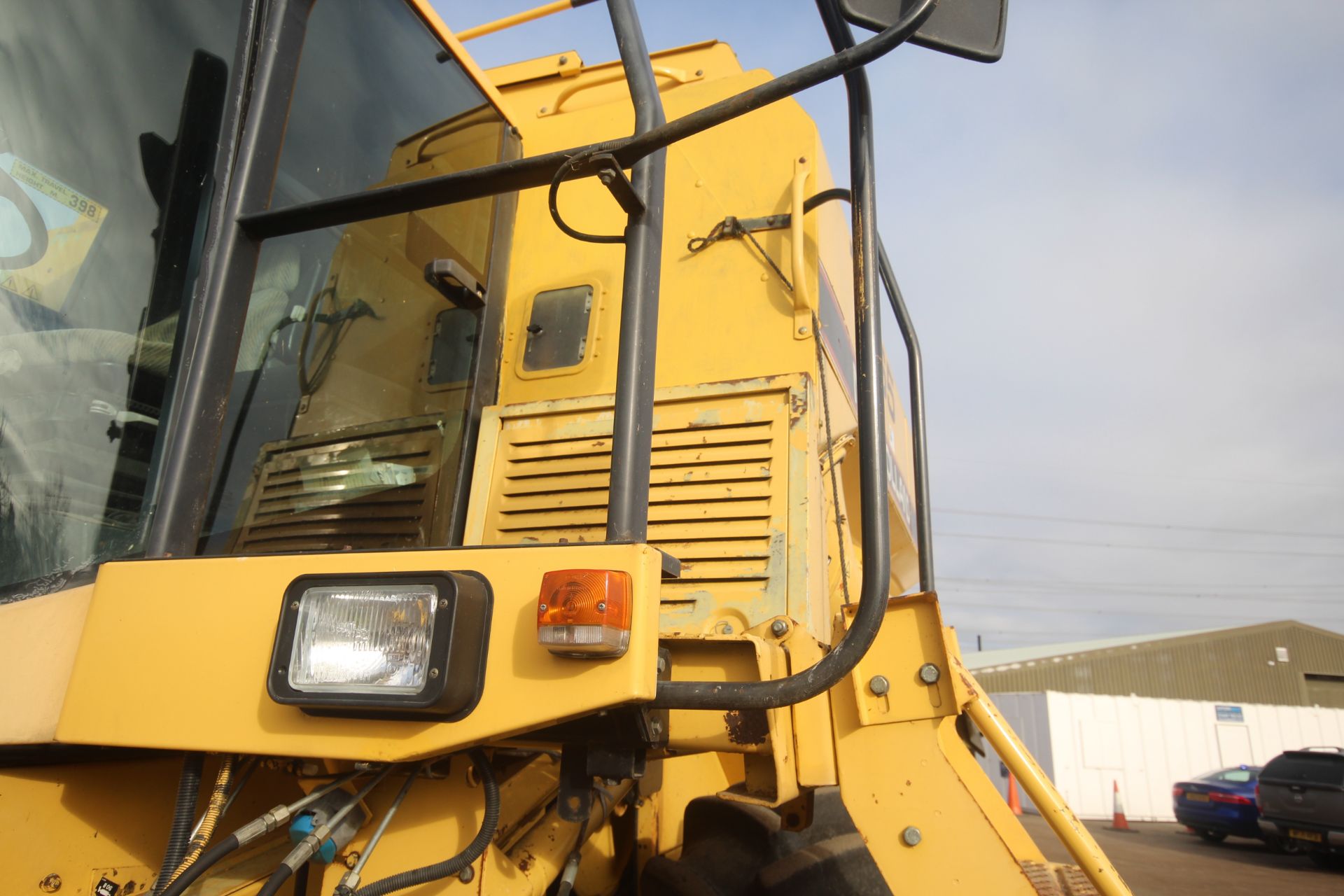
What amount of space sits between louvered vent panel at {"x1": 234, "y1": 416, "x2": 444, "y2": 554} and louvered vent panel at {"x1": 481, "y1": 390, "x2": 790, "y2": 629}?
0.54 ft

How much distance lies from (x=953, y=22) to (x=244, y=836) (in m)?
1.58

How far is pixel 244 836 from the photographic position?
1.18m

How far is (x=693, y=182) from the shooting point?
2350mm

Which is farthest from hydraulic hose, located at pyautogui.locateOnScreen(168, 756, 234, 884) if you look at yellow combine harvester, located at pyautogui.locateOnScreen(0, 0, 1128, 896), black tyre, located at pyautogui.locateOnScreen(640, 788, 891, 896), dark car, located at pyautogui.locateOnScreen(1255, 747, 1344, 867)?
dark car, located at pyautogui.locateOnScreen(1255, 747, 1344, 867)

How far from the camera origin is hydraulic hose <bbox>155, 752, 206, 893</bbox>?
1.18 meters

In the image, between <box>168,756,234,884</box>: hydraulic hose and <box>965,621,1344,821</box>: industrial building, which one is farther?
<box>965,621,1344,821</box>: industrial building

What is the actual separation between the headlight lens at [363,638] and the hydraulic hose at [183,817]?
0.83 feet

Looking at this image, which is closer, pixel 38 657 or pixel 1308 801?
pixel 38 657

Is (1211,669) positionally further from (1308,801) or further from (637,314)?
(637,314)

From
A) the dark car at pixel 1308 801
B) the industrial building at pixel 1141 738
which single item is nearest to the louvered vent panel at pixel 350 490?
the dark car at pixel 1308 801

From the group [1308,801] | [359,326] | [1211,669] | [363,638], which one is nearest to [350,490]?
[359,326]

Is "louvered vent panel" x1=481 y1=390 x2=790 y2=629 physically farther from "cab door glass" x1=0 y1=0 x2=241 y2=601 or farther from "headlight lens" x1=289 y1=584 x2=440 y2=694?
"cab door glass" x1=0 y1=0 x2=241 y2=601

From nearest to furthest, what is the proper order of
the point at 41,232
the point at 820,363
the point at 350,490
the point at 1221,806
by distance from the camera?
the point at 41,232, the point at 350,490, the point at 820,363, the point at 1221,806

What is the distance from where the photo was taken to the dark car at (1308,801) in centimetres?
958
